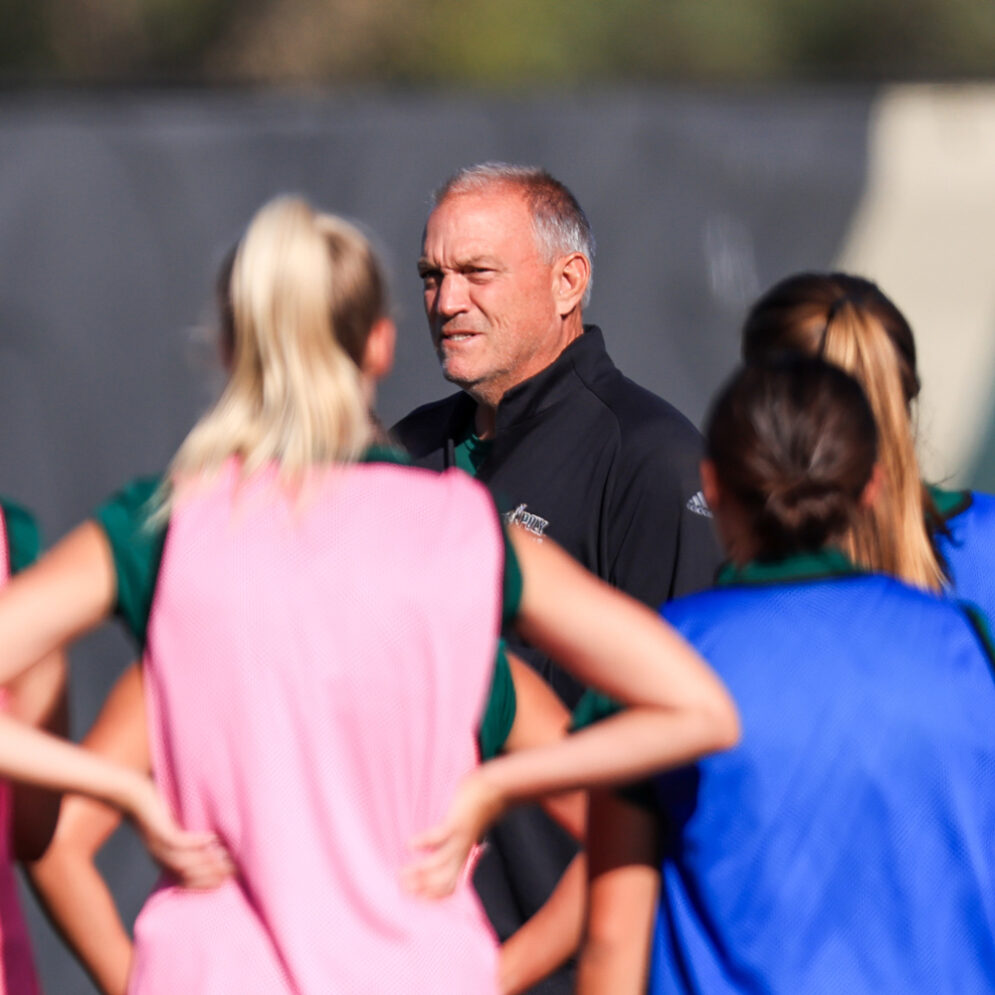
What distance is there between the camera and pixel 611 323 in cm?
370

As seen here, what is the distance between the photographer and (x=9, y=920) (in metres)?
1.82

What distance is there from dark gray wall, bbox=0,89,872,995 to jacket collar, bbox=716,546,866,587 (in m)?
2.00

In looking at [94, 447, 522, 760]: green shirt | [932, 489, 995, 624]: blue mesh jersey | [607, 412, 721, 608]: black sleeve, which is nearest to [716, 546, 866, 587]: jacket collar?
[94, 447, 522, 760]: green shirt

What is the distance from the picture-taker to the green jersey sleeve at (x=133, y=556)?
1.60m

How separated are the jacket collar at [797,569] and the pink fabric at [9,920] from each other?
79 centimetres

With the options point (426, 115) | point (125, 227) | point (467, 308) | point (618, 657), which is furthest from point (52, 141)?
point (618, 657)

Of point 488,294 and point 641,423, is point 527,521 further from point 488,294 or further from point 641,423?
point 488,294

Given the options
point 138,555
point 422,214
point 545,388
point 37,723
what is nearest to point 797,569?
point 138,555

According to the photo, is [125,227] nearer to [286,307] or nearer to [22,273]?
[22,273]

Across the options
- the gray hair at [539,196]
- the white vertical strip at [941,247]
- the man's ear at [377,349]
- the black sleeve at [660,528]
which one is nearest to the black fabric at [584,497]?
the black sleeve at [660,528]

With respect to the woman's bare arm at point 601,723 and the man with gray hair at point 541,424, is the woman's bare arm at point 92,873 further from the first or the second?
the man with gray hair at point 541,424

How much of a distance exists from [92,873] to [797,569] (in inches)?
33.2

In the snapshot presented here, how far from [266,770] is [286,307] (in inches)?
17.4

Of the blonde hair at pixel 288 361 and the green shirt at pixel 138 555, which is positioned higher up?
the blonde hair at pixel 288 361
